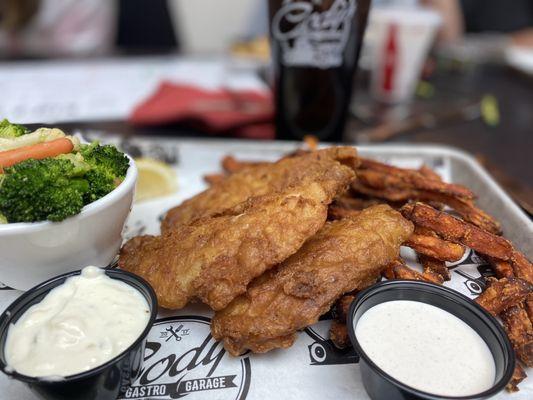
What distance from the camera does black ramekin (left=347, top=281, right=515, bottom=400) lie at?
4.00ft

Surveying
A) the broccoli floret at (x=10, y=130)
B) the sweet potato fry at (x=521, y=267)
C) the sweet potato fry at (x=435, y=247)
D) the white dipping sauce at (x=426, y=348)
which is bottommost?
the white dipping sauce at (x=426, y=348)

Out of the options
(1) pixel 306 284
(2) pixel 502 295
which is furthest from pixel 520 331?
(1) pixel 306 284

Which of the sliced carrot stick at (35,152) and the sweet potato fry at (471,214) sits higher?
the sliced carrot stick at (35,152)

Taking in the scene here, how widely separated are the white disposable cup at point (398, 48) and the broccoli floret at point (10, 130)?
274 centimetres

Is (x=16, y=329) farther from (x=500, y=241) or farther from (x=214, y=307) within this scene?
(x=500, y=241)

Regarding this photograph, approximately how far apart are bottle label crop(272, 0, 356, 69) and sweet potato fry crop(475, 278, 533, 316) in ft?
5.19

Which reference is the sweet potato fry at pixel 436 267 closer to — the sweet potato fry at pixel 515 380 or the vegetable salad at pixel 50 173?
the sweet potato fry at pixel 515 380

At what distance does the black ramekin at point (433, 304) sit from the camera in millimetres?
1220

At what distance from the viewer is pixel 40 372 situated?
3.94 ft

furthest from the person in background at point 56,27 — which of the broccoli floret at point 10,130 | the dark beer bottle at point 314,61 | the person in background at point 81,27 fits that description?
the broccoli floret at point 10,130

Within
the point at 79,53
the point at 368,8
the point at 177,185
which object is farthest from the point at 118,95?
the point at 368,8

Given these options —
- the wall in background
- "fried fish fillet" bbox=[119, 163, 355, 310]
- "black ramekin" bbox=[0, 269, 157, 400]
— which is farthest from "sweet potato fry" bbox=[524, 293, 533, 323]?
the wall in background

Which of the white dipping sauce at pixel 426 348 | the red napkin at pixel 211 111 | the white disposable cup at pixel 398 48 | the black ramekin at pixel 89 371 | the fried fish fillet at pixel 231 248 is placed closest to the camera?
the black ramekin at pixel 89 371

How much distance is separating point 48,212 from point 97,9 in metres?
5.71
